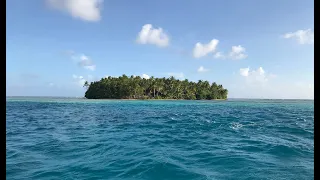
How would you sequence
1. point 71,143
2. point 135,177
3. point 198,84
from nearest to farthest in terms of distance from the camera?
point 135,177
point 71,143
point 198,84

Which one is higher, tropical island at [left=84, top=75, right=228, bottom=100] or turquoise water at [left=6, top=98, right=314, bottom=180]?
tropical island at [left=84, top=75, right=228, bottom=100]

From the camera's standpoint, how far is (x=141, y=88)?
265ft

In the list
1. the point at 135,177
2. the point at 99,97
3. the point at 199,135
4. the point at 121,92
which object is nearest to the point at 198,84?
the point at 121,92

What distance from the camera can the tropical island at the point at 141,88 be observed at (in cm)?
8019

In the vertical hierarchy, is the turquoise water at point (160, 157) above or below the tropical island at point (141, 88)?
below

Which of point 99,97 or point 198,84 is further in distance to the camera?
point 198,84

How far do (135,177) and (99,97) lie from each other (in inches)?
3281

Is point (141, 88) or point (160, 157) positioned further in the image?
point (141, 88)

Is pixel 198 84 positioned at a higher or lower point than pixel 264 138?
higher

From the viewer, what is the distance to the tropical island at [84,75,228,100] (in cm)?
8019

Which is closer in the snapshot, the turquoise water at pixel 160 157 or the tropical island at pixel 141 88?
the turquoise water at pixel 160 157

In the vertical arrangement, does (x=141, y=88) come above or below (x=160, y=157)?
above
